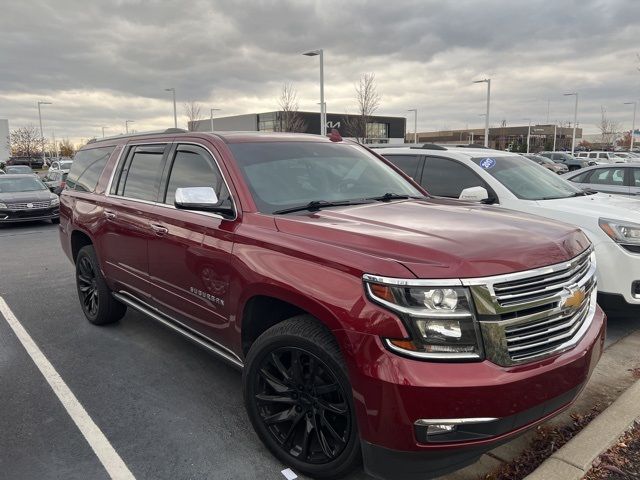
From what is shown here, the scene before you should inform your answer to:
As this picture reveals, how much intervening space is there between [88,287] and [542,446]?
14.8ft

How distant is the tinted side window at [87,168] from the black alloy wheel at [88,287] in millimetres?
790

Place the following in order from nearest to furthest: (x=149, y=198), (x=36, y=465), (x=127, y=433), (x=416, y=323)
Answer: (x=416, y=323) < (x=36, y=465) < (x=127, y=433) < (x=149, y=198)

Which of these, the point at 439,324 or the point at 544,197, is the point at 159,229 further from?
the point at 544,197

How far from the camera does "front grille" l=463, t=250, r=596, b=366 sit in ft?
7.18

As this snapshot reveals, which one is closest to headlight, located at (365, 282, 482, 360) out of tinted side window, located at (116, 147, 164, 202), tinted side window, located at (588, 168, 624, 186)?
tinted side window, located at (116, 147, 164, 202)

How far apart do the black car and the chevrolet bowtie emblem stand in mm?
12617

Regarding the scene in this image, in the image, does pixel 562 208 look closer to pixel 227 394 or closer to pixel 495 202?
pixel 495 202

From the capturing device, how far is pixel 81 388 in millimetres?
3854

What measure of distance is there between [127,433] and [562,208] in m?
4.64

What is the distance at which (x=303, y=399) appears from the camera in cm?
269

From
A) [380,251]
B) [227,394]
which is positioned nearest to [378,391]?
[380,251]

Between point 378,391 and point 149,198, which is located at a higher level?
point 149,198

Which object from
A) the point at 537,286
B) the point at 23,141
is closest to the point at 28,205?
the point at 537,286

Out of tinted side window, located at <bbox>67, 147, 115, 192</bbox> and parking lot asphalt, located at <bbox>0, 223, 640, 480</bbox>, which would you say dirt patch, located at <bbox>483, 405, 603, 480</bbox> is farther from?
tinted side window, located at <bbox>67, 147, 115, 192</bbox>
